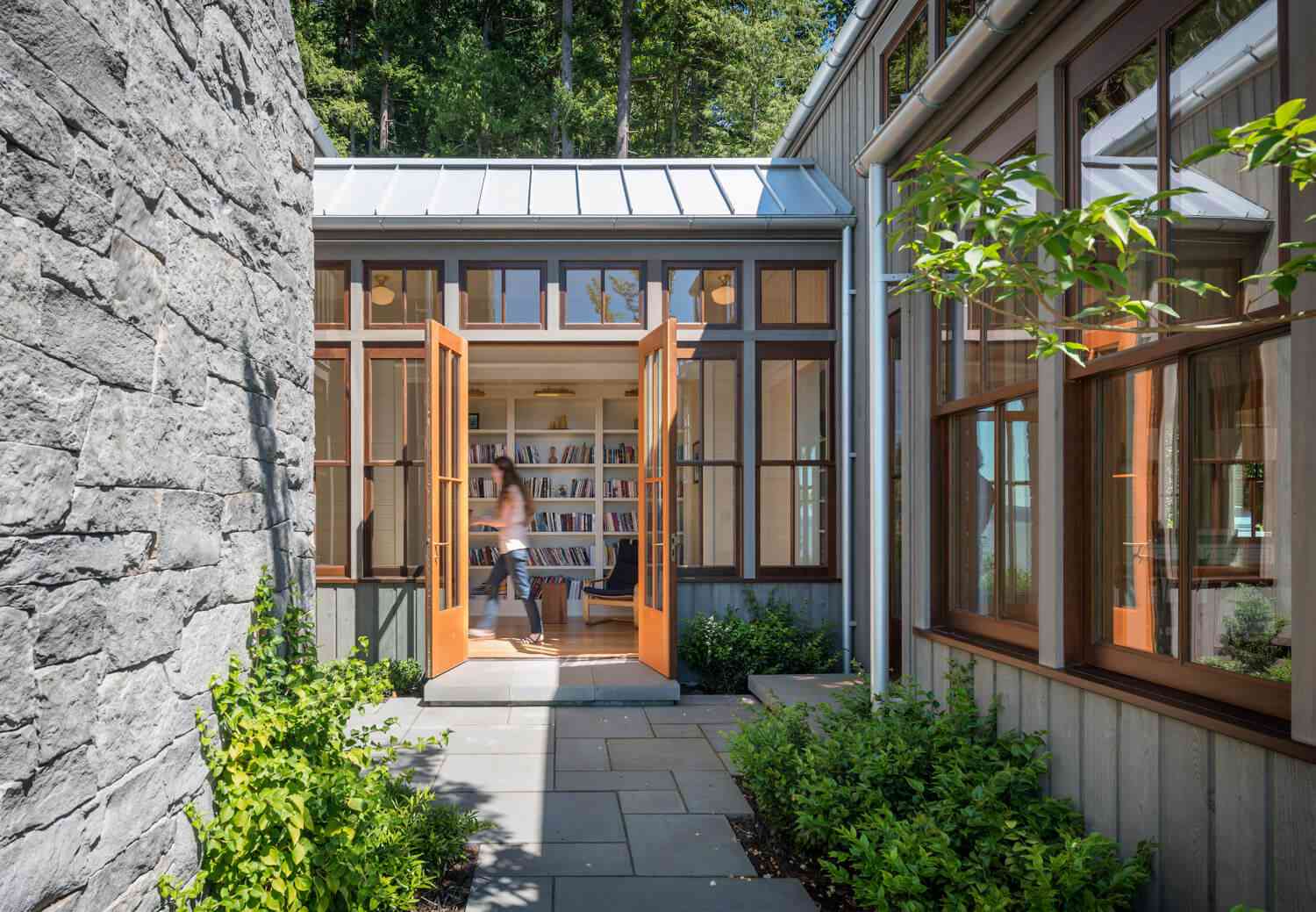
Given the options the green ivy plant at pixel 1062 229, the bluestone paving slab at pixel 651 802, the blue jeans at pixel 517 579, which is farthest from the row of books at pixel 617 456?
the green ivy plant at pixel 1062 229

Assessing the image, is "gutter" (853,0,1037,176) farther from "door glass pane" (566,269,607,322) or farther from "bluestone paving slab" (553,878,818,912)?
"bluestone paving slab" (553,878,818,912)

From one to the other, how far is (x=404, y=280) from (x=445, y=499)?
5.54 feet

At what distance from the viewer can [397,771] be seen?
450 centimetres

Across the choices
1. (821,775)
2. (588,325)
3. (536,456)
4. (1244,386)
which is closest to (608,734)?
(821,775)

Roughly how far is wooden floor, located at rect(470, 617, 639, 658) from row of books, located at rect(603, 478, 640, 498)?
1.52 m

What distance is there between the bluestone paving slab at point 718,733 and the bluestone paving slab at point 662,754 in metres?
0.05

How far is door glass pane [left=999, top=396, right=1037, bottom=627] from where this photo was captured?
348cm

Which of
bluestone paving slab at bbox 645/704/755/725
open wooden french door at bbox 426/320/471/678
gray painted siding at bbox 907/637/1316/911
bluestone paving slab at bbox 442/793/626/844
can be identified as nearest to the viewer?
gray painted siding at bbox 907/637/1316/911

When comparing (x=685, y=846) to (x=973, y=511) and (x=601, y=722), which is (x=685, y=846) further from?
(x=601, y=722)

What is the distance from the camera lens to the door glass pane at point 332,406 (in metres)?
6.70

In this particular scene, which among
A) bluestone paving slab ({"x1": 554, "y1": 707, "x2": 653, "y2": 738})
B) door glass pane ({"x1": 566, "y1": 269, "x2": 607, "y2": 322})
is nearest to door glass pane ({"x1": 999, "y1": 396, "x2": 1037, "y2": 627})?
bluestone paving slab ({"x1": 554, "y1": 707, "x2": 653, "y2": 738})

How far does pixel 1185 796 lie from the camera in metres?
2.51

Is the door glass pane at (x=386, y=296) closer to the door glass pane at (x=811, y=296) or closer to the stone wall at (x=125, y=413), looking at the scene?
the door glass pane at (x=811, y=296)

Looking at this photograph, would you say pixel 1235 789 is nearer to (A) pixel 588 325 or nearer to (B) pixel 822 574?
(B) pixel 822 574
